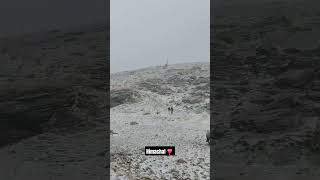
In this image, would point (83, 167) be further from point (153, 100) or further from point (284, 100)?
point (153, 100)

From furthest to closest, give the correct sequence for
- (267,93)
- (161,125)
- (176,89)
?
(176,89) → (161,125) → (267,93)

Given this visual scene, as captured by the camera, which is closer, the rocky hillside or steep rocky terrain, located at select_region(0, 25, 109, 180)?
steep rocky terrain, located at select_region(0, 25, 109, 180)

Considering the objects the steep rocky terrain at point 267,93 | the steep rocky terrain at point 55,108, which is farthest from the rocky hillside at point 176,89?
Answer: the steep rocky terrain at point 55,108

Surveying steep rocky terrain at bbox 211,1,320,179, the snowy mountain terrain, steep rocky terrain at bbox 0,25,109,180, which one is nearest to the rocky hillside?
the snowy mountain terrain

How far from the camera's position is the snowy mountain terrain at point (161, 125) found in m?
17.6

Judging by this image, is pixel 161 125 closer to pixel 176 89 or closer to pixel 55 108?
pixel 55 108

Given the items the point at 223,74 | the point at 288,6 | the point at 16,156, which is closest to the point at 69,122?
the point at 16,156

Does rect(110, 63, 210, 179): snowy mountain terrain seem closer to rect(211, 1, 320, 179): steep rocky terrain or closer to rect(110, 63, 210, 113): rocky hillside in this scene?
rect(110, 63, 210, 113): rocky hillside

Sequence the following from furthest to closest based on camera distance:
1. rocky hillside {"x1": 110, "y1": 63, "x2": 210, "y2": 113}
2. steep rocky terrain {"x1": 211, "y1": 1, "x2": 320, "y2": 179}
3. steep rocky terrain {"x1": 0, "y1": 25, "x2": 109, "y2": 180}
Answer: rocky hillside {"x1": 110, "y1": 63, "x2": 210, "y2": 113} → steep rocky terrain {"x1": 0, "y1": 25, "x2": 109, "y2": 180} → steep rocky terrain {"x1": 211, "y1": 1, "x2": 320, "y2": 179}

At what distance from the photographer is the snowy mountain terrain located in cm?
1762

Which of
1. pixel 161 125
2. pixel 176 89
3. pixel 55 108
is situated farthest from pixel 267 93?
pixel 176 89

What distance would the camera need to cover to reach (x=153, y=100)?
33.1 metres

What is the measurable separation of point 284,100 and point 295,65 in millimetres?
2712

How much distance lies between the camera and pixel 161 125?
2528 cm
